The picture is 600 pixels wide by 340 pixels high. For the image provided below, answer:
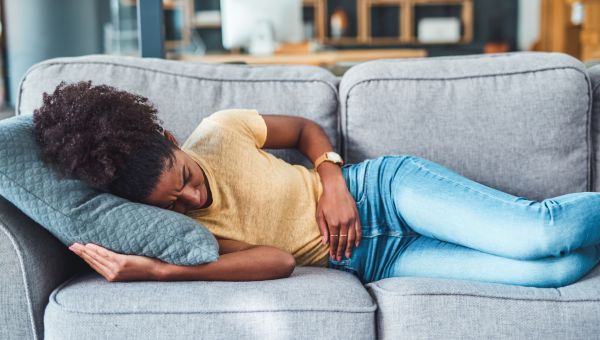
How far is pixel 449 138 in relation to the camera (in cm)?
181

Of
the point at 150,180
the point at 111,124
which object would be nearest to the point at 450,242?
the point at 150,180

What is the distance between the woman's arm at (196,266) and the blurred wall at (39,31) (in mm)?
2990

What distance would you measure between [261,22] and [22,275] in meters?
3.50

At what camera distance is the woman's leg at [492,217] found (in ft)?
4.65

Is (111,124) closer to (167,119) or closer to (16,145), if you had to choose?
(16,145)

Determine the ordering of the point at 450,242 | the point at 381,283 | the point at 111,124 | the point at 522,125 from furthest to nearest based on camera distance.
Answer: the point at 522,125 → the point at 450,242 → the point at 381,283 → the point at 111,124

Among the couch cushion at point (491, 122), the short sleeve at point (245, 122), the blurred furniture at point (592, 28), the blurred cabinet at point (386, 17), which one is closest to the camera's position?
the short sleeve at point (245, 122)

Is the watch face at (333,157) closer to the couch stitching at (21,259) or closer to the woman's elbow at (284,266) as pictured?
the woman's elbow at (284,266)

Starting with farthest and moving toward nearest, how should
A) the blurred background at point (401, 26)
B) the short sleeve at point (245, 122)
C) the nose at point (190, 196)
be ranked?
the blurred background at point (401, 26) → the short sleeve at point (245, 122) → the nose at point (190, 196)

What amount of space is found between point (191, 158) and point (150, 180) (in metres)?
0.17

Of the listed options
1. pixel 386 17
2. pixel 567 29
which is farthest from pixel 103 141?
pixel 386 17

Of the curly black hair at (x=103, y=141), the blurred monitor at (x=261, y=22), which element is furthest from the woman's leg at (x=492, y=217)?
the blurred monitor at (x=261, y=22)

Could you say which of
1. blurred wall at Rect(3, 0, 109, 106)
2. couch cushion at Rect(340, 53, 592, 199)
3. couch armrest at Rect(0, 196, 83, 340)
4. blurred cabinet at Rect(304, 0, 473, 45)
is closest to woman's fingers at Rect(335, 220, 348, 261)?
couch cushion at Rect(340, 53, 592, 199)

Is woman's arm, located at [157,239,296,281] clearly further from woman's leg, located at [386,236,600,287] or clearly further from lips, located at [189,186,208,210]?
woman's leg, located at [386,236,600,287]
